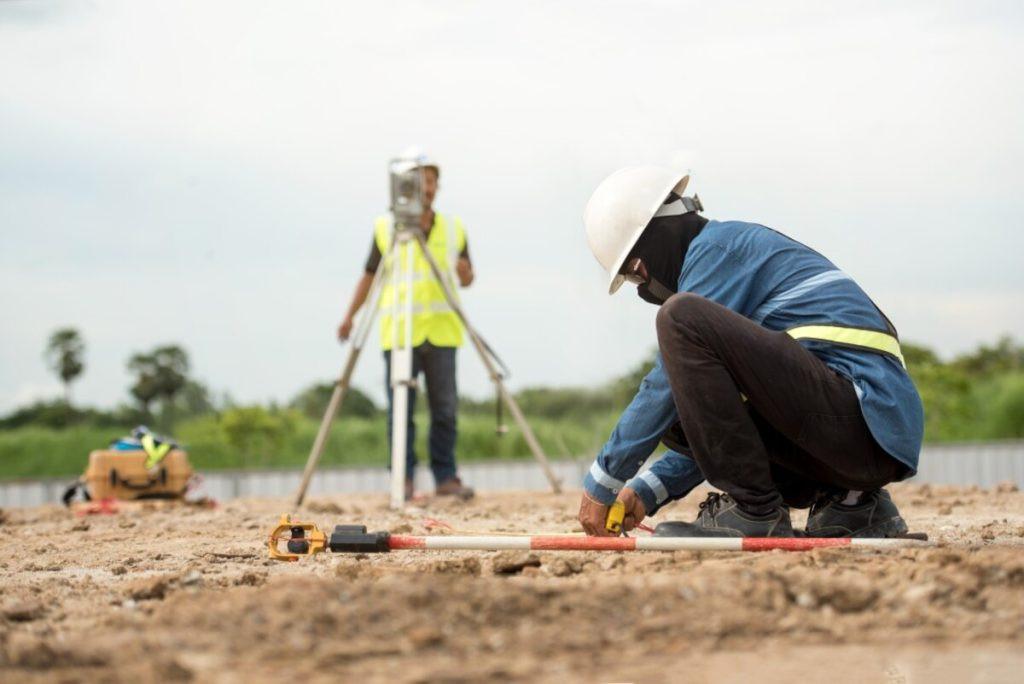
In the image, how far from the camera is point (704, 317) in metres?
3.64

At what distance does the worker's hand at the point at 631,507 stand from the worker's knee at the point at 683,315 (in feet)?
2.08

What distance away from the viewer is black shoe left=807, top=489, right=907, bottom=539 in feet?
13.6

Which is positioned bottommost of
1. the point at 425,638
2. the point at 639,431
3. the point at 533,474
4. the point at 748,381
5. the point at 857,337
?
the point at 533,474

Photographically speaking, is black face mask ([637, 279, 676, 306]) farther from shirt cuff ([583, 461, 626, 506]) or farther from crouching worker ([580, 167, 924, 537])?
shirt cuff ([583, 461, 626, 506])

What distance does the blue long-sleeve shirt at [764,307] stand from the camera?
3.80 m

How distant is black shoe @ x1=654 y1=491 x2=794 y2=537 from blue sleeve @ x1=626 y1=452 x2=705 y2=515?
140mm

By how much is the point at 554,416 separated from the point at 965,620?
13.5 m

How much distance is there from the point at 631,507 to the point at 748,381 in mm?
641

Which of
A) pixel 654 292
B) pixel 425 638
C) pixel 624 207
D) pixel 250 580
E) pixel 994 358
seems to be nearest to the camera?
pixel 425 638

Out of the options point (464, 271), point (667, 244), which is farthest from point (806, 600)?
point (464, 271)

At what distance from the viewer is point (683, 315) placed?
365 cm

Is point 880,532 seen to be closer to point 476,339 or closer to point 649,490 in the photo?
point 649,490

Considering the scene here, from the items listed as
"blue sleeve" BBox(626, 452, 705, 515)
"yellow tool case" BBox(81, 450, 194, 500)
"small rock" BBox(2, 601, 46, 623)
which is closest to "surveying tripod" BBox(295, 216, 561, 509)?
"yellow tool case" BBox(81, 450, 194, 500)

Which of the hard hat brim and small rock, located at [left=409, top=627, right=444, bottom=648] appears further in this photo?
the hard hat brim
